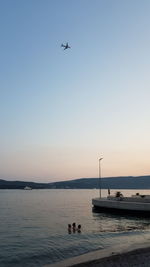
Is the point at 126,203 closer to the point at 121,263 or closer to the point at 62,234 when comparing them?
the point at 62,234

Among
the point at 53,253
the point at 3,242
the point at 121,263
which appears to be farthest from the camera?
the point at 3,242

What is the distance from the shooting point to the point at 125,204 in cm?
6669

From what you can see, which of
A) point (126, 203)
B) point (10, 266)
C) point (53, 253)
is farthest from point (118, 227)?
point (10, 266)

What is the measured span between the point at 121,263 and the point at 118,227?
106ft

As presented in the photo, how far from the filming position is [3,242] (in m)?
35.9

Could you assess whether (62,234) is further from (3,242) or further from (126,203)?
(126,203)

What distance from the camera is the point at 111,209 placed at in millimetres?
69750

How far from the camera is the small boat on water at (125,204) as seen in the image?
6303cm

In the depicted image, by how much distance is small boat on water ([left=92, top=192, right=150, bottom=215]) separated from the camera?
63.0m

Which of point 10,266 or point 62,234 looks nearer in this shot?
point 10,266

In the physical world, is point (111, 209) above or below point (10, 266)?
above

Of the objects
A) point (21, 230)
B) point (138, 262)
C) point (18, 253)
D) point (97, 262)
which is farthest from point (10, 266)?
point (21, 230)

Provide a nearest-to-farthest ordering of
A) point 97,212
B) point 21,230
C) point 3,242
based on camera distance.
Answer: point 3,242 < point 21,230 < point 97,212

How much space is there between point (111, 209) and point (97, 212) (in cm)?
494
